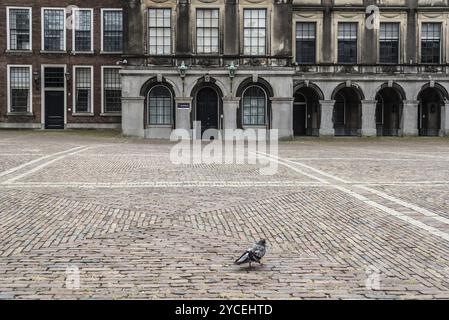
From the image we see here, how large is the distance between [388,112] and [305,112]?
6026 mm

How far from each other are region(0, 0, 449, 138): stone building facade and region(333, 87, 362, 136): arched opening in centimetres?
7

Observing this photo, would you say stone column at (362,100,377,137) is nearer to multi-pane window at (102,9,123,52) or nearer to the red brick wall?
the red brick wall

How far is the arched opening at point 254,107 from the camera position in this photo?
1515 inches

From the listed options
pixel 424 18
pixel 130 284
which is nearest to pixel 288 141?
pixel 424 18

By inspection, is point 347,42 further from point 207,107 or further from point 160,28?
point 160,28

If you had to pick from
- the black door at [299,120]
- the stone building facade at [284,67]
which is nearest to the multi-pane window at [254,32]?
the stone building facade at [284,67]

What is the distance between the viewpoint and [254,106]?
3853 centimetres

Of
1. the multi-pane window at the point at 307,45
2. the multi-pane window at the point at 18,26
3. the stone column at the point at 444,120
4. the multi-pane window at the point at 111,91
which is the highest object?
the multi-pane window at the point at 18,26

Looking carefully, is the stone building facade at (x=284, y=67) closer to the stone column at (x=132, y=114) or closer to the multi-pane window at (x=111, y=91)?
the stone column at (x=132, y=114)

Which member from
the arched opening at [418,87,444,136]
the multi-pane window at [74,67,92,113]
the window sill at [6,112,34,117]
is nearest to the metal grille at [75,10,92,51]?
the multi-pane window at [74,67,92,113]

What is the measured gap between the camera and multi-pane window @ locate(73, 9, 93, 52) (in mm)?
46125

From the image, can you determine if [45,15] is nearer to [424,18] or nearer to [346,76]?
[346,76]

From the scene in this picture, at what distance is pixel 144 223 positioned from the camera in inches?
392

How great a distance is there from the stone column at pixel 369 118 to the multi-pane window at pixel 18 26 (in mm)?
24876
